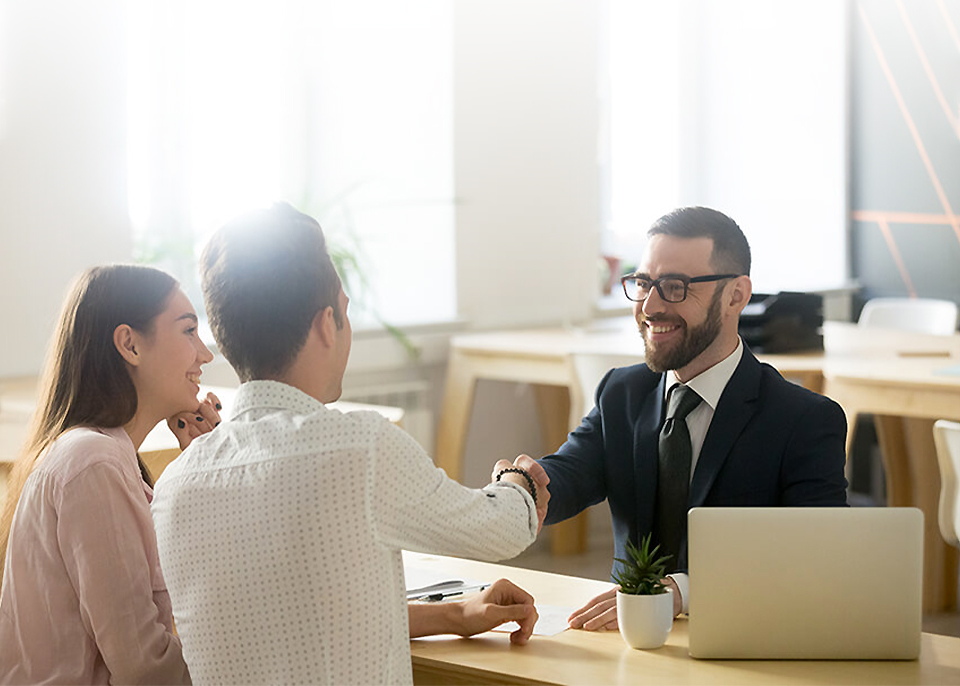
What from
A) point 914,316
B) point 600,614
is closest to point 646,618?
point 600,614

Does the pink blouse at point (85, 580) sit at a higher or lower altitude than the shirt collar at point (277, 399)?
lower

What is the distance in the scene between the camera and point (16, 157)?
12.4 ft

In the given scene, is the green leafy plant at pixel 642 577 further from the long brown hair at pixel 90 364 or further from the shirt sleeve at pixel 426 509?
the long brown hair at pixel 90 364

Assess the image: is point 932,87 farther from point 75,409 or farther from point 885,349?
point 75,409

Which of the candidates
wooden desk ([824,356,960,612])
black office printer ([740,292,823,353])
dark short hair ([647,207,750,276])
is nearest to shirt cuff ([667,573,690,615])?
dark short hair ([647,207,750,276])

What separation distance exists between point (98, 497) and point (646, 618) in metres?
0.79

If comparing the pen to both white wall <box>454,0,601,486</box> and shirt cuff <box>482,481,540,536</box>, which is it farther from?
white wall <box>454,0,601,486</box>

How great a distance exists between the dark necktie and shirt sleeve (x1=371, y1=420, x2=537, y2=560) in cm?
55

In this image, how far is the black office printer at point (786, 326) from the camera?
4332 millimetres

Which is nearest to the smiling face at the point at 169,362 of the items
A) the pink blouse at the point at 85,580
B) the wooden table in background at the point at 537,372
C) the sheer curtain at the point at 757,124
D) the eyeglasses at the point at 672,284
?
the pink blouse at the point at 85,580

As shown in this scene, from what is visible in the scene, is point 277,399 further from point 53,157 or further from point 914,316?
point 914,316

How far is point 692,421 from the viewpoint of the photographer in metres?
2.16

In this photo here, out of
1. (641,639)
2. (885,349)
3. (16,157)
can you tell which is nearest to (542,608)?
(641,639)

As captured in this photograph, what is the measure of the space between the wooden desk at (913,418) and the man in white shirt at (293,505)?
2.19 meters
